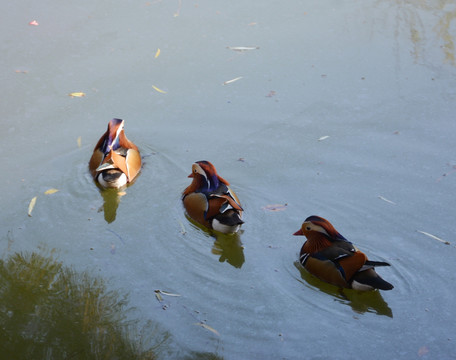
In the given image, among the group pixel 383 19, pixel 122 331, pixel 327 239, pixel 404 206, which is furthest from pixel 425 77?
pixel 122 331

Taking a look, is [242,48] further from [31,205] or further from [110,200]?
[31,205]

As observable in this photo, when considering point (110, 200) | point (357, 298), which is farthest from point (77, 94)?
point (357, 298)

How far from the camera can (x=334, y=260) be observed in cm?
480

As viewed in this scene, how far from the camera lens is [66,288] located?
15.5 feet

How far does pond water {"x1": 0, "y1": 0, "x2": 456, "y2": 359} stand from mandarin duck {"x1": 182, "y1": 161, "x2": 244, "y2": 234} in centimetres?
12

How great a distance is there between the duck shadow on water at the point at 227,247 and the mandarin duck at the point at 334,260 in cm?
48

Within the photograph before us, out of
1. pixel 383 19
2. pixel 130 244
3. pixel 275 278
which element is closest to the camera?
pixel 275 278

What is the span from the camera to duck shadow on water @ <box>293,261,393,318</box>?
15.0 ft

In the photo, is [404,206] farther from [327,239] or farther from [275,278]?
[275,278]

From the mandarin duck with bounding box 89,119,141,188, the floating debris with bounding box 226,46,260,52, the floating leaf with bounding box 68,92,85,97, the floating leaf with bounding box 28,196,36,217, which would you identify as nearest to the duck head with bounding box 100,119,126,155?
the mandarin duck with bounding box 89,119,141,188

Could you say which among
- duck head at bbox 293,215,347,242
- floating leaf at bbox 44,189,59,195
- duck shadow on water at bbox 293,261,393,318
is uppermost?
duck head at bbox 293,215,347,242

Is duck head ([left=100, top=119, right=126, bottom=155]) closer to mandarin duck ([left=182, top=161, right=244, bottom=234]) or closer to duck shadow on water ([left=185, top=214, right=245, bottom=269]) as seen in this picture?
mandarin duck ([left=182, top=161, right=244, bottom=234])

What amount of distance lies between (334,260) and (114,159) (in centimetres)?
225

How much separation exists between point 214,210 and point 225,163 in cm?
85
